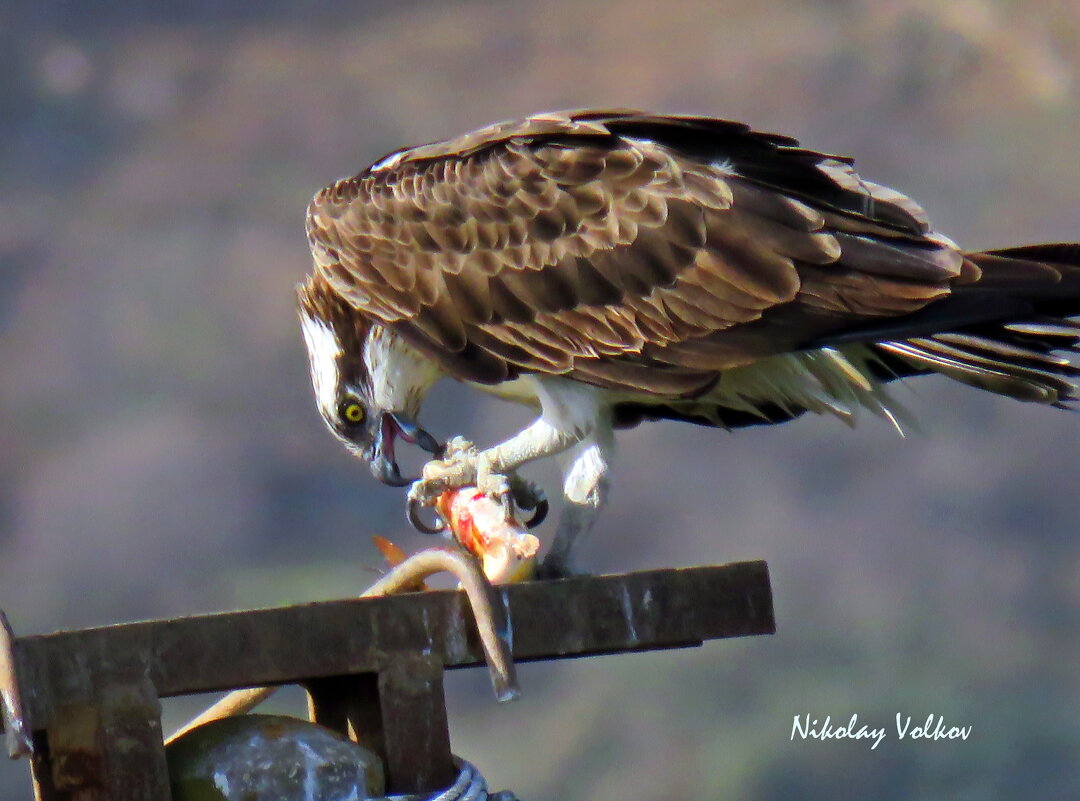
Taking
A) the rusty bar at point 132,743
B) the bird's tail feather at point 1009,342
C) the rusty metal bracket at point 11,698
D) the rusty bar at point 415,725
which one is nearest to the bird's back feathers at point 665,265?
the bird's tail feather at point 1009,342

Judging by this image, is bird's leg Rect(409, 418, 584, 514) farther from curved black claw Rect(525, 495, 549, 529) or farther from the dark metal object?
the dark metal object

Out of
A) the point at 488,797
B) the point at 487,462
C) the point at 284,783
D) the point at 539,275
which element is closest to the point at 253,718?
the point at 284,783

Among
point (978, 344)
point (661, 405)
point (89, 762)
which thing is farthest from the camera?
point (661, 405)

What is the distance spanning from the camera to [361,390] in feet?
15.2

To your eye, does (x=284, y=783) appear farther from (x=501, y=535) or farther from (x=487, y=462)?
A: (x=487, y=462)

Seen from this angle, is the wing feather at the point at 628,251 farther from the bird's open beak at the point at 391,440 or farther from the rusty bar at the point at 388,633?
the rusty bar at the point at 388,633

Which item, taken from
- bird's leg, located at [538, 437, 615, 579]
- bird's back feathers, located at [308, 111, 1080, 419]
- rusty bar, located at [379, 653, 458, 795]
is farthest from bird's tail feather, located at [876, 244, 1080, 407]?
rusty bar, located at [379, 653, 458, 795]

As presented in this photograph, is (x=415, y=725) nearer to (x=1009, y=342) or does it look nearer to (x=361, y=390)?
(x=1009, y=342)

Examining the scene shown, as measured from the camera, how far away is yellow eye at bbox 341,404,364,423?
464cm

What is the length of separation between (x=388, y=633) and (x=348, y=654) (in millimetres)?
76

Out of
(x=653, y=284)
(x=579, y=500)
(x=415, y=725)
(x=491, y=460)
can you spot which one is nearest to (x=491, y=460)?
(x=491, y=460)

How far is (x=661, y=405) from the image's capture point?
4500 mm

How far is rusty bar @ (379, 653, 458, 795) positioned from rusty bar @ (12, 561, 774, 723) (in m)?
0.03

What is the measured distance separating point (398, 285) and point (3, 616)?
2317 mm
